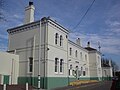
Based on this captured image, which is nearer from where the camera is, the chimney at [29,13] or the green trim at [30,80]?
the green trim at [30,80]

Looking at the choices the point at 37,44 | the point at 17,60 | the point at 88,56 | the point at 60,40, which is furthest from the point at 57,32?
the point at 88,56

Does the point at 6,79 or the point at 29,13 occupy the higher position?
the point at 29,13

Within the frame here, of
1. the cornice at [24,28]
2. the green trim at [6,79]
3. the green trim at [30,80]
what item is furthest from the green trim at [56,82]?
the cornice at [24,28]

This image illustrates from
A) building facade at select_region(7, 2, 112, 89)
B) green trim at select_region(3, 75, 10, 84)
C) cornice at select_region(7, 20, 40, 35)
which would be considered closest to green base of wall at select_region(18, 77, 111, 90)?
building facade at select_region(7, 2, 112, 89)

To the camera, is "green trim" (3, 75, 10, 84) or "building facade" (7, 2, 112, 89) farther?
"building facade" (7, 2, 112, 89)

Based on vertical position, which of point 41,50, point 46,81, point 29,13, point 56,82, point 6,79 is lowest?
point 56,82

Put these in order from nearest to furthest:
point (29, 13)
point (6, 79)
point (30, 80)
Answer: point (6, 79), point (30, 80), point (29, 13)

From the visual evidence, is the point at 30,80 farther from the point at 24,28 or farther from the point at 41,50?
the point at 24,28

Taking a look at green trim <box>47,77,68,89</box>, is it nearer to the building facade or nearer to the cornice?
the building facade

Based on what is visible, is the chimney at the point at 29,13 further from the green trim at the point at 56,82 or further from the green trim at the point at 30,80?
the green trim at the point at 56,82

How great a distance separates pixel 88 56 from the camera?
1937 inches

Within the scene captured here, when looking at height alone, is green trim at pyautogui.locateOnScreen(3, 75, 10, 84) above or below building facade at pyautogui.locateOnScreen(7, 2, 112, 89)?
below

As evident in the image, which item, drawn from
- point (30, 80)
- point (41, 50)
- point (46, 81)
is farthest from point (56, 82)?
point (41, 50)

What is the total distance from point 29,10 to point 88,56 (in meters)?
25.5
